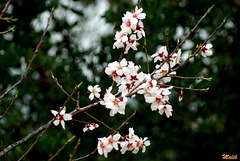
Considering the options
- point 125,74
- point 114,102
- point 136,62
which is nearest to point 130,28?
point 125,74

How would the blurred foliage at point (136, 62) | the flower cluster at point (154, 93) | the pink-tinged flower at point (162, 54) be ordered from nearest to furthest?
the flower cluster at point (154, 93)
the pink-tinged flower at point (162, 54)
the blurred foliage at point (136, 62)

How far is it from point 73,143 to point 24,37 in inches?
35.1

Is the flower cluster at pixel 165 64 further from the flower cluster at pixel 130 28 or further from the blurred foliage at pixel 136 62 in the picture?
the blurred foliage at pixel 136 62

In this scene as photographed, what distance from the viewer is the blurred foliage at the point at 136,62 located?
2.01m

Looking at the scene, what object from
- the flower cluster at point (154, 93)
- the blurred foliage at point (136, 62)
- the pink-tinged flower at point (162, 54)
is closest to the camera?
the flower cluster at point (154, 93)

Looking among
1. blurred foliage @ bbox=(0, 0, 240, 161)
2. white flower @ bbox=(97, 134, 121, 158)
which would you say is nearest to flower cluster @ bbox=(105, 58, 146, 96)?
white flower @ bbox=(97, 134, 121, 158)

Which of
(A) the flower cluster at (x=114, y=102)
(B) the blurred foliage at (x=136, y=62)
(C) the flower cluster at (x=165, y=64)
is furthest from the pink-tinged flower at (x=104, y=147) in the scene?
(B) the blurred foliage at (x=136, y=62)

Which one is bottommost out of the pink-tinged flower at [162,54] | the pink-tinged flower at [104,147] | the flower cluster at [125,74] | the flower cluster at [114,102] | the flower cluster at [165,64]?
the pink-tinged flower at [104,147]

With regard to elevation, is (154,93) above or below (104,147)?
above

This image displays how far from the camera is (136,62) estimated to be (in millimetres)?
2088

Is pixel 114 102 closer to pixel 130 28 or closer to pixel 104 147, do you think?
Result: pixel 104 147

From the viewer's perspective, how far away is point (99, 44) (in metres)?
2.42

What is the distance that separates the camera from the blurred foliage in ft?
6.59

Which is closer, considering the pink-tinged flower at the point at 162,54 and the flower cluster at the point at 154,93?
the flower cluster at the point at 154,93
